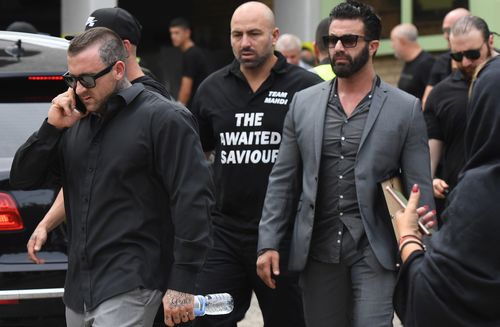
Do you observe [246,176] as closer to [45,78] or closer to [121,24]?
[121,24]

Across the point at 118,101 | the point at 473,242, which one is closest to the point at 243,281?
the point at 118,101

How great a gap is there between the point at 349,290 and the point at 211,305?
0.72m

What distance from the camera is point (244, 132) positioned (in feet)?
20.0

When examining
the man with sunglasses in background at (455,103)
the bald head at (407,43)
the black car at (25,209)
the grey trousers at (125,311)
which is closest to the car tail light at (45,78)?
the black car at (25,209)

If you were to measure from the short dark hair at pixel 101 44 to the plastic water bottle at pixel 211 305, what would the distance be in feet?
3.35

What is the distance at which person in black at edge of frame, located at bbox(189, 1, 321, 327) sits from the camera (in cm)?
604

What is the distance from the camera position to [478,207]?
121 inches

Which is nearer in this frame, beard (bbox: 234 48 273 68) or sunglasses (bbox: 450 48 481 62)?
beard (bbox: 234 48 273 68)

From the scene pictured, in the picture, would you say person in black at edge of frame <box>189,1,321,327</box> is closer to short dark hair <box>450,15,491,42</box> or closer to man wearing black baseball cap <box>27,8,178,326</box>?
man wearing black baseball cap <box>27,8,178,326</box>

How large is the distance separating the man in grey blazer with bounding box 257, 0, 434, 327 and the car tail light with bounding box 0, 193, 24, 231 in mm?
1292

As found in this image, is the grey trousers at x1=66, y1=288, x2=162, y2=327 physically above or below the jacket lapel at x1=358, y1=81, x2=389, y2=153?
below

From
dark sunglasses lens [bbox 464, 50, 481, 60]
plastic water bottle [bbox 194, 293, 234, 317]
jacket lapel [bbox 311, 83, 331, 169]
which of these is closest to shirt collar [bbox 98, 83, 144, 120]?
plastic water bottle [bbox 194, 293, 234, 317]

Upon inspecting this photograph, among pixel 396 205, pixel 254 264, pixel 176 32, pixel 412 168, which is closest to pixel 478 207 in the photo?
pixel 396 205

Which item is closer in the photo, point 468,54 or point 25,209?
point 25,209
